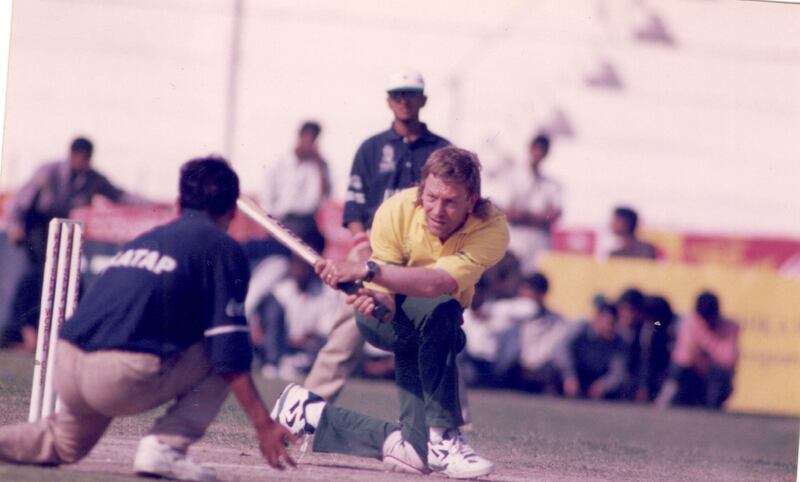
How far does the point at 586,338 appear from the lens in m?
12.8

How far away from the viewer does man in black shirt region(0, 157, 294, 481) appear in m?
5.02

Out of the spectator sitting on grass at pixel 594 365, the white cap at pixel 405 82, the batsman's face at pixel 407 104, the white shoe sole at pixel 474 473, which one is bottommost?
the spectator sitting on grass at pixel 594 365

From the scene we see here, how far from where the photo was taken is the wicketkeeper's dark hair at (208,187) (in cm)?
519

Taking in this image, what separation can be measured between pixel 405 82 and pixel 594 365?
590 cm

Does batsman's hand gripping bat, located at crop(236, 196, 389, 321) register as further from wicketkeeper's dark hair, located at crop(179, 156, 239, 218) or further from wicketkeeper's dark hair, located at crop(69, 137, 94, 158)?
wicketkeeper's dark hair, located at crop(69, 137, 94, 158)

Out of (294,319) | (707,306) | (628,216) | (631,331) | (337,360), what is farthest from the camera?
(628,216)

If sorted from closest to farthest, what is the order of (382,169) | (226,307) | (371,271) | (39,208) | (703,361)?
(226,307)
(371,271)
(382,169)
(39,208)
(703,361)

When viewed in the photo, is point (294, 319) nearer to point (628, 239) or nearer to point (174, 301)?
point (628, 239)

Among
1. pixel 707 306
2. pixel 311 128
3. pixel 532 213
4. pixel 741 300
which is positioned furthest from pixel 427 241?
pixel 741 300

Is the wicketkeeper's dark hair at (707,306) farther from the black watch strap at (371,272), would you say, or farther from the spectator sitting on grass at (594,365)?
the black watch strap at (371,272)

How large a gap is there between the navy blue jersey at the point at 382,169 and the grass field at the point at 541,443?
119 cm

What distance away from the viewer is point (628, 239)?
13461mm

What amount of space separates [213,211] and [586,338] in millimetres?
7983

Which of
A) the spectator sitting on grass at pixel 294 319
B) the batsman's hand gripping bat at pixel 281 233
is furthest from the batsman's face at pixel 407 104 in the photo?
the spectator sitting on grass at pixel 294 319
